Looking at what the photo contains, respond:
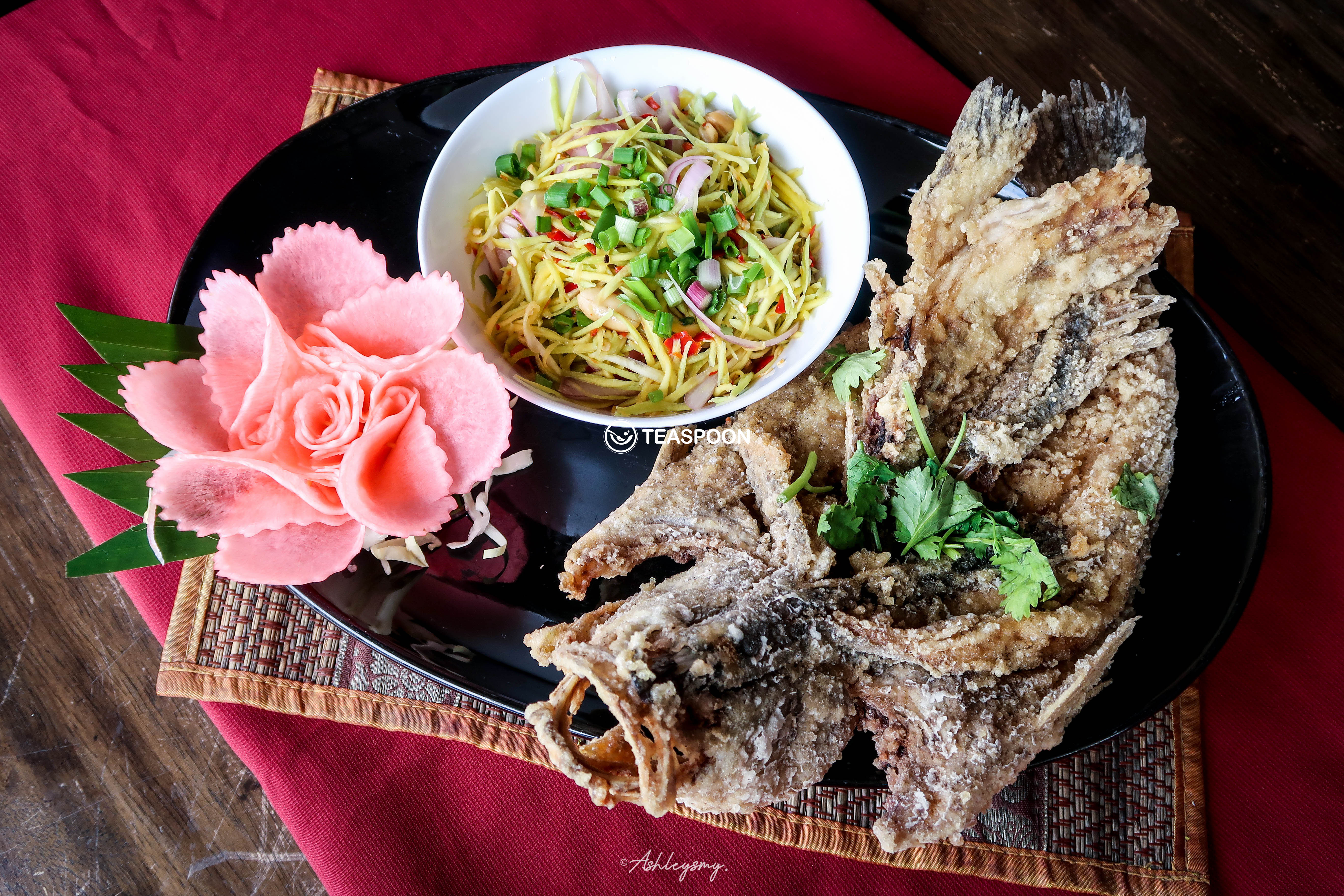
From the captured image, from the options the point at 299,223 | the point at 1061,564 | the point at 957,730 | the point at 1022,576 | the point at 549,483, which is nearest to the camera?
the point at 957,730

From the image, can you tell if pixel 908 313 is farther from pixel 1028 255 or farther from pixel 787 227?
pixel 787 227

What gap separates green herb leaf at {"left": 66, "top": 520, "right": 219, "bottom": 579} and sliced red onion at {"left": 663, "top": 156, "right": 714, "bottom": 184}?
1515 mm

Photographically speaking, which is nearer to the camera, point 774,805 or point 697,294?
point 697,294

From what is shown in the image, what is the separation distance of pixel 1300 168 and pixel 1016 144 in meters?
1.86

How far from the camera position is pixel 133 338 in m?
2.07

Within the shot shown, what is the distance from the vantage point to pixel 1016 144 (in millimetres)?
1891

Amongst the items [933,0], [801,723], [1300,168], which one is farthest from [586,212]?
[1300,168]

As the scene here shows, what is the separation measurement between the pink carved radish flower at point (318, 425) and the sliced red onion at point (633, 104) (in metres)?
0.72

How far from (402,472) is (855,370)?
1.19m


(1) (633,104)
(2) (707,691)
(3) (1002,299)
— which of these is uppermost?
(3) (1002,299)

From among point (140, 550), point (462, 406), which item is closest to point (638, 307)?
point (462, 406)

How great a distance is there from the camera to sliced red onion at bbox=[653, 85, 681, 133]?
2.15m

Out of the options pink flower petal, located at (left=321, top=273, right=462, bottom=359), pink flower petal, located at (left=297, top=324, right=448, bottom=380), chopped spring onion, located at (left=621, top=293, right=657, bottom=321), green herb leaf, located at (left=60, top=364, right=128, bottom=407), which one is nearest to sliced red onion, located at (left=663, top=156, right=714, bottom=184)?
chopped spring onion, located at (left=621, top=293, right=657, bottom=321)

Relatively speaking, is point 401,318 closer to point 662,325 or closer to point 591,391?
point 591,391
